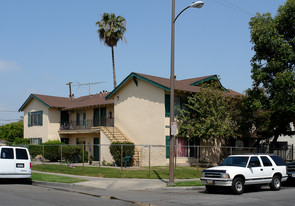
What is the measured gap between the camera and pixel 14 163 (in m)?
16.5

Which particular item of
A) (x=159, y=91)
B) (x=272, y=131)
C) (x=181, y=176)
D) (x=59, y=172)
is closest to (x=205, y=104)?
(x=159, y=91)

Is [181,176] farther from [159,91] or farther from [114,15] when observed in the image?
[114,15]

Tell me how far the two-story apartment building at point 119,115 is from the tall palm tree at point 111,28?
27.9 ft

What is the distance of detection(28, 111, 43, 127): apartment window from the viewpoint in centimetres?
3735

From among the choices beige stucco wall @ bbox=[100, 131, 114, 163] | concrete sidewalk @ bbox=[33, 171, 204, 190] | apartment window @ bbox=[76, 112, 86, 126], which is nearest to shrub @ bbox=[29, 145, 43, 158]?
apartment window @ bbox=[76, 112, 86, 126]

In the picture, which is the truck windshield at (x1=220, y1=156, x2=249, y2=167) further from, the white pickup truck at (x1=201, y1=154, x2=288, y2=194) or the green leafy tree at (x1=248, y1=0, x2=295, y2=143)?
the green leafy tree at (x1=248, y1=0, x2=295, y2=143)

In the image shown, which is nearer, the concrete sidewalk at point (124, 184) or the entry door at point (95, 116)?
the concrete sidewalk at point (124, 184)

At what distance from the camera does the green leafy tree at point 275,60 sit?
20656 millimetres

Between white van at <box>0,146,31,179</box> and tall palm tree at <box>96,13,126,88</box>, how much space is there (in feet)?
92.1

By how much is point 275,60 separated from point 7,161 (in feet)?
52.5

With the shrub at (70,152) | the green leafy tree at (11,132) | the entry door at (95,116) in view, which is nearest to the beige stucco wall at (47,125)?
the entry door at (95,116)

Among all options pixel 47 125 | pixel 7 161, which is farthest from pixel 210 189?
pixel 47 125

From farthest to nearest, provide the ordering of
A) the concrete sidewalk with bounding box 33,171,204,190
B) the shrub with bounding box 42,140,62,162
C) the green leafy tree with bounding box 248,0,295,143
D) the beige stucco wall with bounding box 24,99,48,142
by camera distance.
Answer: the beige stucco wall with bounding box 24,99,48,142, the shrub with bounding box 42,140,62,162, the green leafy tree with bounding box 248,0,295,143, the concrete sidewalk with bounding box 33,171,204,190

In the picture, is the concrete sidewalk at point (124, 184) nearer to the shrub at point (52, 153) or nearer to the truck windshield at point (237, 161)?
the truck windshield at point (237, 161)
